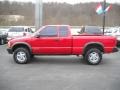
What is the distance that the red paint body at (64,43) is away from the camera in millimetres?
12383

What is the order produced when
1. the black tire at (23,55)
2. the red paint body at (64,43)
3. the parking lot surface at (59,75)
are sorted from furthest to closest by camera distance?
the black tire at (23,55) → the red paint body at (64,43) → the parking lot surface at (59,75)

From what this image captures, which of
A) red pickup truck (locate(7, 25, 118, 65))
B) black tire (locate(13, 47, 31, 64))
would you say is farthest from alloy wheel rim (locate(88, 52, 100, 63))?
black tire (locate(13, 47, 31, 64))

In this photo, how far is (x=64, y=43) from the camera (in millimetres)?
12438

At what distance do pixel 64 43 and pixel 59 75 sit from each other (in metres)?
2.70

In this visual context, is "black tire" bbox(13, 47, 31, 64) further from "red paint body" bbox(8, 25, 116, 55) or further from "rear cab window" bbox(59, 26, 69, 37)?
"rear cab window" bbox(59, 26, 69, 37)

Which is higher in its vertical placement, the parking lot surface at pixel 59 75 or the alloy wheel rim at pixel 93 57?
the alloy wheel rim at pixel 93 57

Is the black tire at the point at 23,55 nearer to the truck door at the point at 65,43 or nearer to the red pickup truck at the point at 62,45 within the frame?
the red pickup truck at the point at 62,45

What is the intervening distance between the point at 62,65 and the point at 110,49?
7.20ft

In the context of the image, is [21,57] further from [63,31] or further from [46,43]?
[63,31]

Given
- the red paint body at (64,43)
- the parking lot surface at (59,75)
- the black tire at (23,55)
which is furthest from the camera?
the black tire at (23,55)

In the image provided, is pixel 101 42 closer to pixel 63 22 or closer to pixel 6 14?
pixel 63 22

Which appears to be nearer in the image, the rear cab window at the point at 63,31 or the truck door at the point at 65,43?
the truck door at the point at 65,43

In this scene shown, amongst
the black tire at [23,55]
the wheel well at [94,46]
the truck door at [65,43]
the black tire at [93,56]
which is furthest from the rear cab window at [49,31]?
the black tire at [93,56]

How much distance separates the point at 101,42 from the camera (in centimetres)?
1238
